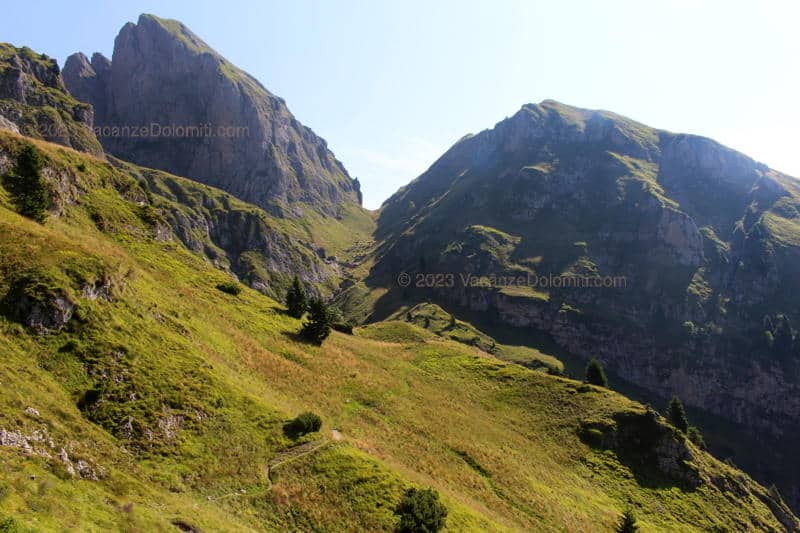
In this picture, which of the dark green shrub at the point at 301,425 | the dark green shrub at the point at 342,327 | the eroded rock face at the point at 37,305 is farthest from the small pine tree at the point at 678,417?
the eroded rock face at the point at 37,305

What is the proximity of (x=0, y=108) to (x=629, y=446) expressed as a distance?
224 m

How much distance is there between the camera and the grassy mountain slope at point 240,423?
26.1 metres

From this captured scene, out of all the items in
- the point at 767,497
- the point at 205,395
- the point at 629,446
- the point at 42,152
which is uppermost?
the point at 42,152

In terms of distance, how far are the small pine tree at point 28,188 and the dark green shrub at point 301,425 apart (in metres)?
36.1

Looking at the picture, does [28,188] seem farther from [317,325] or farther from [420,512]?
[420,512]

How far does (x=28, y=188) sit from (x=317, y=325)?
1621 inches

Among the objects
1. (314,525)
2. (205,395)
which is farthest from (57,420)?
(314,525)

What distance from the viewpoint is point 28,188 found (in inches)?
1932

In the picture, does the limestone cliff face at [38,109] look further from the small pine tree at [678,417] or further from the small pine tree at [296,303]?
the small pine tree at [678,417]

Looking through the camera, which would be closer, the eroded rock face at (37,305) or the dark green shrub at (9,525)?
the dark green shrub at (9,525)

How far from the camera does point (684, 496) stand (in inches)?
2601

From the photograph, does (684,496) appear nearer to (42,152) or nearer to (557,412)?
(557,412)

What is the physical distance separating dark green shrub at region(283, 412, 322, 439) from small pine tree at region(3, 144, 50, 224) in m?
36.1

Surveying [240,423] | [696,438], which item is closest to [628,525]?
[240,423]
